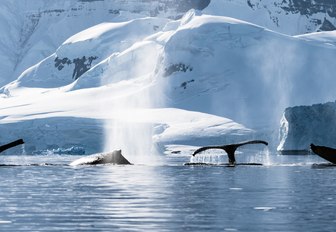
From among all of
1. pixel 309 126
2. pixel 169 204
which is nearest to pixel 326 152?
pixel 169 204

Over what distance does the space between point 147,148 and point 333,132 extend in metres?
62.5

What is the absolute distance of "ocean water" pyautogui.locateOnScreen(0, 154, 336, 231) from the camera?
26.4 meters

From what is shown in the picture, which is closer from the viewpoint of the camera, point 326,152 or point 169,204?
point 169,204

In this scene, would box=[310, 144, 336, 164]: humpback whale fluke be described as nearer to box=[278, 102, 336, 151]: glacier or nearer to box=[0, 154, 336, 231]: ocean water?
box=[0, 154, 336, 231]: ocean water

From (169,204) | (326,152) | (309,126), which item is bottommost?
(309,126)

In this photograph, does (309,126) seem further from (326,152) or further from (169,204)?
(169,204)

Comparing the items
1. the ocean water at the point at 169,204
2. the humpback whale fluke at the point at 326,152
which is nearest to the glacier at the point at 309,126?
the humpback whale fluke at the point at 326,152

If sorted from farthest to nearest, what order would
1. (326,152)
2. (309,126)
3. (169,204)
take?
(309,126) < (326,152) < (169,204)

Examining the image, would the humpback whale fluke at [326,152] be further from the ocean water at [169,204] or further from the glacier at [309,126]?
the glacier at [309,126]

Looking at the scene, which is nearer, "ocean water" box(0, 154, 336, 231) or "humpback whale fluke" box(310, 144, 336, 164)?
"ocean water" box(0, 154, 336, 231)

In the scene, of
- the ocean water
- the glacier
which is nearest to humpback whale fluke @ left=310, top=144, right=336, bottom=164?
the ocean water

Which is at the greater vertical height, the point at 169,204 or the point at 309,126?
the point at 169,204

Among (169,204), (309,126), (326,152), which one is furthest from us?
(309,126)

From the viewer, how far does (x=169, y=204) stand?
1293 inches
